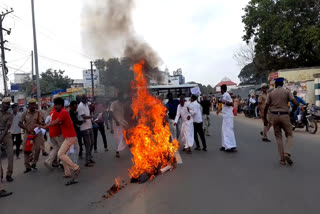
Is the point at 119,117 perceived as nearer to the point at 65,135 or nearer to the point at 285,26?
the point at 65,135

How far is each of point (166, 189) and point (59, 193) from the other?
201cm

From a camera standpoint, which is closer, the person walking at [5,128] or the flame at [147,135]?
the flame at [147,135]

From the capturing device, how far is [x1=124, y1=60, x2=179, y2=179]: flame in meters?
5.18

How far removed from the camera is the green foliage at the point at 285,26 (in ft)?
64.1

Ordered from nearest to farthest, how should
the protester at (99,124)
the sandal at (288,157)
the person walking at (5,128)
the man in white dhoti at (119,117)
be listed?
1. the person walking at (5,128)
2. the sandal at (288,157)
3. the man in white dhoti at (119,117)
4. the protester at (99,124)

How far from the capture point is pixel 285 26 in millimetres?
19578

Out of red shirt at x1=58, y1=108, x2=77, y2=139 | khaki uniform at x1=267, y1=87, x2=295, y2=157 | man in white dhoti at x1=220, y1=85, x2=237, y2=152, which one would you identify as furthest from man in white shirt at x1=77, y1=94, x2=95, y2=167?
khaki uniform at x1=267, y1=87, x2=295, y2=157

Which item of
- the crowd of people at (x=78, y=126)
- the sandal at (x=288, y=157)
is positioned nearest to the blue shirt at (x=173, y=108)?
the crowd of people at (x=78, y=126)

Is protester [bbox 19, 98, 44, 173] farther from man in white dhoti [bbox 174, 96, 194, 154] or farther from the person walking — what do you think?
man in white dhoti [bbox 174, 96, 194, 154]

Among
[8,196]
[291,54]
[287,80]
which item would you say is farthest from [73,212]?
[291,54]

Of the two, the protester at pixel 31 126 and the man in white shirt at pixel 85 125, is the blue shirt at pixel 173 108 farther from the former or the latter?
the protester at pixel 31 126

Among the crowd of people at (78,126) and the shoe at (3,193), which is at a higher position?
the crowd of people at (78,126)

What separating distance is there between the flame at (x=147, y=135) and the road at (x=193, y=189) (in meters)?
0.32

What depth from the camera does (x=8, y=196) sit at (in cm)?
486
